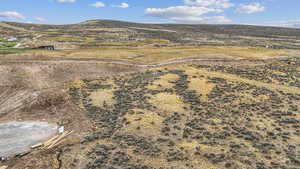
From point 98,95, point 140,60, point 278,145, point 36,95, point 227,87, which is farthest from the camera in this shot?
point 140,60

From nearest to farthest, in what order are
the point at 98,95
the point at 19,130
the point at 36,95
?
the point at 19,130 < the point at 36,95 < the point at 98,95

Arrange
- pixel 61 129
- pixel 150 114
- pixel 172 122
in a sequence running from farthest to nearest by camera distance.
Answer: pixel 150 114 < pixel 172 122 < pixel 61 129

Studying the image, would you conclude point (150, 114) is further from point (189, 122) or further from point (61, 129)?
point (61, 129)

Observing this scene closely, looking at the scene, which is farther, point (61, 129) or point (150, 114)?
point (150, 114)

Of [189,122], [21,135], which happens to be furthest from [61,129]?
[189,122]

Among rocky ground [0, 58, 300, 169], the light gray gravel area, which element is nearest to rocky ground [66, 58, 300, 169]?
rocky ground [0, 58, 300, 169]

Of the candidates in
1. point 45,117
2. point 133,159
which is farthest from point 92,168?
point 45,117

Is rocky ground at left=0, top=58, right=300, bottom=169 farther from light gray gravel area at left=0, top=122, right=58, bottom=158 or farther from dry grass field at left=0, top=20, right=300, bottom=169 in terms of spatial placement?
light gray gravel area at left=0, top=122, right=58, bottom=158

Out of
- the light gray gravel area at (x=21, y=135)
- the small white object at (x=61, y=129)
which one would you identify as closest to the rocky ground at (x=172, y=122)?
the small white object at (x=61, y=129)

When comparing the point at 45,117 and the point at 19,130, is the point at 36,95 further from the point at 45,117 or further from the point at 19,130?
the point at 19,130
